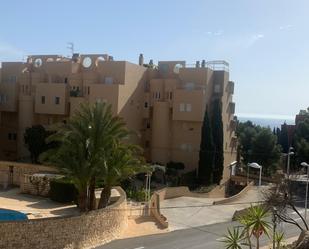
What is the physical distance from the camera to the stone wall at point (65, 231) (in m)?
23.1

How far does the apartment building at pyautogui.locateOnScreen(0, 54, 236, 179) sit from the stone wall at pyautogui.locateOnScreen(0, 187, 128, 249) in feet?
76.5

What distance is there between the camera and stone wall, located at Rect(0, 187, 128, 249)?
23078mm

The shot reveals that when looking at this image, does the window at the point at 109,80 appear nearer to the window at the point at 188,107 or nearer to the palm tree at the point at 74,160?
the window at the point at 188,107

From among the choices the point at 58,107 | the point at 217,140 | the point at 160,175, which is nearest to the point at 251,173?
the point at 217,140

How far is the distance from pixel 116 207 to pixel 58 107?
88.3 ft

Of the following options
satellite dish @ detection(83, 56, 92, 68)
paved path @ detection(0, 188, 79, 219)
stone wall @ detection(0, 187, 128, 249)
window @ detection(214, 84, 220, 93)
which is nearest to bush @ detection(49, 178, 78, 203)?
paved path @ detection(0, 188, 79, 219)

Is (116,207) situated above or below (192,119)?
below

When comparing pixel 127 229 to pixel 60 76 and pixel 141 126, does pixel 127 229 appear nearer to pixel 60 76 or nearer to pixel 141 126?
pixel 141 126

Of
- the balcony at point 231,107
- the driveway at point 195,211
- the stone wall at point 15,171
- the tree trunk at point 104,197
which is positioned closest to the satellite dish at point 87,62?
the balcony at point 231,107

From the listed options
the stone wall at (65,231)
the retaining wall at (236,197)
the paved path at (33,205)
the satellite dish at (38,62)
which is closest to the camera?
the stone wall at (65,231)

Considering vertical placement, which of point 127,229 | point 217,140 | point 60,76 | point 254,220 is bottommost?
point 127,229

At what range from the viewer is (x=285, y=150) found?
312 feet

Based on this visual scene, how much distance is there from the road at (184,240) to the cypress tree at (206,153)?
16967 millimetres

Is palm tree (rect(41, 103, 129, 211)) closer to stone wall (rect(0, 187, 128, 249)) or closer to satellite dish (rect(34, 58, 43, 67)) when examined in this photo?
stone wall (rect(0, 187, 128, 249))
